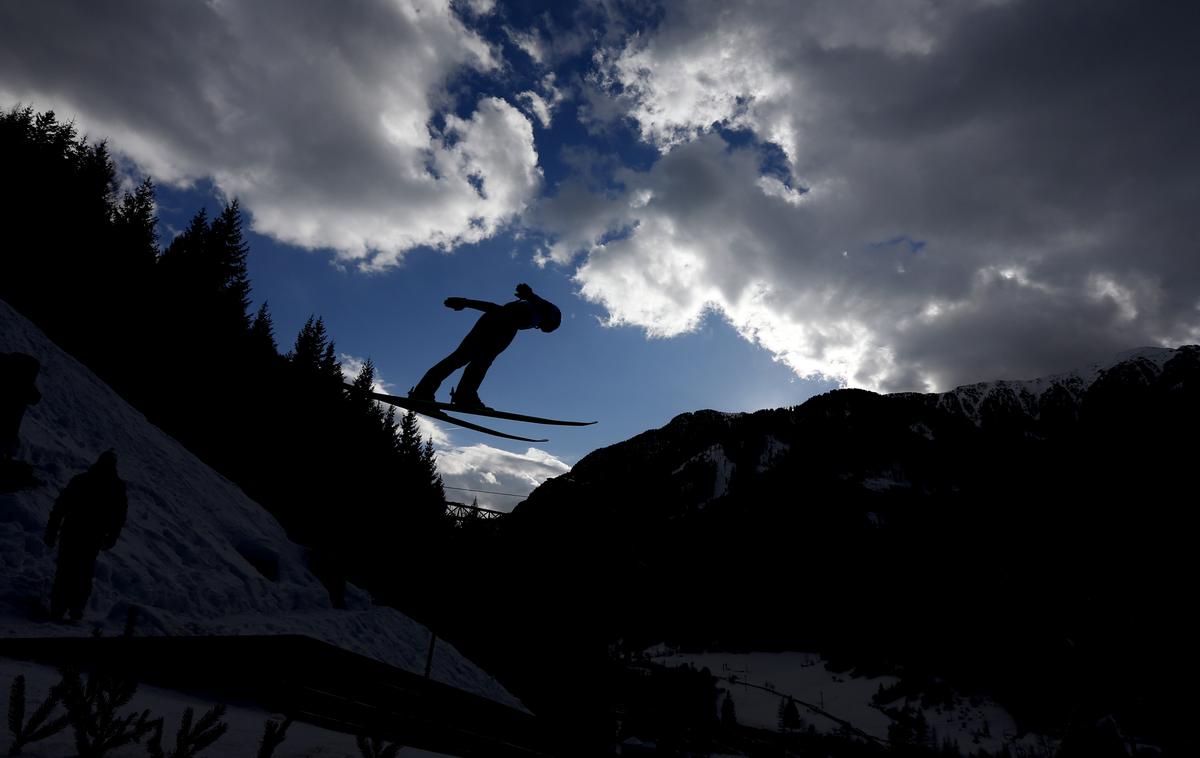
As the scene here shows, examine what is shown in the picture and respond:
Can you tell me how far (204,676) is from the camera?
5.34m

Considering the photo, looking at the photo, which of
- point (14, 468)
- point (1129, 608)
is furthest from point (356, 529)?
point (1129, 608)

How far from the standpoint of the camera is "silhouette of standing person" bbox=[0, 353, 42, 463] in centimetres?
948

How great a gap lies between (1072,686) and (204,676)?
Result: 9622 inches

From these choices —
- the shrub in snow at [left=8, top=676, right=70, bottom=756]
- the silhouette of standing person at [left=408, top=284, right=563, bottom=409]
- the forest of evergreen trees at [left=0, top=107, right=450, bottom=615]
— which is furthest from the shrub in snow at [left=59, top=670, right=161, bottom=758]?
the forest of evergreen trees at [left=0, top=107, right=450, bottom=615]

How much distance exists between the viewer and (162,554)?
493 inches

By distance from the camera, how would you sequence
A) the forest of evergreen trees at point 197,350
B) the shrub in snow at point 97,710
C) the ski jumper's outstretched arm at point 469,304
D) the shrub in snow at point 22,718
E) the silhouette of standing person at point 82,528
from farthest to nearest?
the forest of evergreen trees at point 197,350 → the ski jumper's outstretched arm at point 469,304 → the silhouette of standing person at point 82,528 → the shrub in snow at point 22,718 → the shrub in snow at point 97,710

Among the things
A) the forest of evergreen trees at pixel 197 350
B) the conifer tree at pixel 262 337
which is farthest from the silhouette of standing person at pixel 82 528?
the conifer tree at pixel 262 337

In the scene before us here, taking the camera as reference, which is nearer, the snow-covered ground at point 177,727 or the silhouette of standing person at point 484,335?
the snow-covered ground at point 177,727

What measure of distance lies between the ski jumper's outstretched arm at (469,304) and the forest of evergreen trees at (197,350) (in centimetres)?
1350

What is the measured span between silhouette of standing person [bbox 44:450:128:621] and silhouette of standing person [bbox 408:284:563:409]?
4.44m

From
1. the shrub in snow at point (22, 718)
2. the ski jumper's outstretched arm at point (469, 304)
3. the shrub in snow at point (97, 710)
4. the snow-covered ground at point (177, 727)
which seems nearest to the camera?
the shrub in snow at point (97, 710)

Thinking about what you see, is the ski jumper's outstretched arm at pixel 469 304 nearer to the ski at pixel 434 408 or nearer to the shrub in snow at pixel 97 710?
the ski at pixel 434 408

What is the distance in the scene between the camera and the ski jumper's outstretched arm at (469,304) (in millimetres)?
9047

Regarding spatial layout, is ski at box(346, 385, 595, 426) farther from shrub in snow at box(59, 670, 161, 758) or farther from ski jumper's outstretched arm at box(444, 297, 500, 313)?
shrub in snow at box(59, 670, 161, 758)
